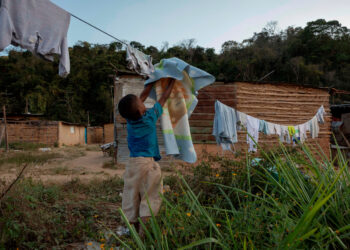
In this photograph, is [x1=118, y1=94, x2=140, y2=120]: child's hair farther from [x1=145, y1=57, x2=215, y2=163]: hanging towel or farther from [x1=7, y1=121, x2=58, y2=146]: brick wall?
[x1=7, y1=121, x2=58, y2=146]: brick wall

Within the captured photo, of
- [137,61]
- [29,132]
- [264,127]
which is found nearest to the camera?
[137,61]

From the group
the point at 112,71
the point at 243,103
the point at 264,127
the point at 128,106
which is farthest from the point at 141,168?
the point at 112,71

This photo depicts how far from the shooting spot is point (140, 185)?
2.58 metres

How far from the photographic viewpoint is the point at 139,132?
2.59m

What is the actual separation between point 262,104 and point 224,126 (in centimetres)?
492

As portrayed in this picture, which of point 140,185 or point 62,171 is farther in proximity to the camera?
point 62,171

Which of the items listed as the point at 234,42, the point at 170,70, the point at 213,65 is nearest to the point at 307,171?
the point at 170,70

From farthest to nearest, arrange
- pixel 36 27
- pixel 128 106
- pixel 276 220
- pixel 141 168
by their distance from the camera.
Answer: pixel 36 27
pixel 141 168
pixel 128 106
pixel 276 220

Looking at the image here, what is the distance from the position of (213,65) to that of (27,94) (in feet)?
77.8

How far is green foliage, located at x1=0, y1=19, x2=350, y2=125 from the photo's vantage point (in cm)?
2886

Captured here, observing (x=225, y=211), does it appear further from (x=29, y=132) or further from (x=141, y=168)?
(x=29, y=132)

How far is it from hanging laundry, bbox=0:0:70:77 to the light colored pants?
163 centimetres

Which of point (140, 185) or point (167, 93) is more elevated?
point (167, 93)

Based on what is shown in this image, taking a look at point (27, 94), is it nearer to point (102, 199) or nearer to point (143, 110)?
point (102, 199)
